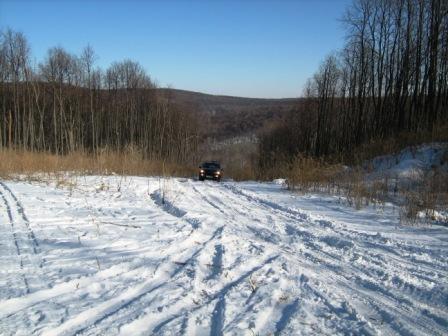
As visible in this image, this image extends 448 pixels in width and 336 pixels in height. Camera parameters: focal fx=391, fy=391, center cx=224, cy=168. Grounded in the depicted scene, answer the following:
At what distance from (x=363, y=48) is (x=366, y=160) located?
2077cm

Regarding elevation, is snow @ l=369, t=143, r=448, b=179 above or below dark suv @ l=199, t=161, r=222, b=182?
above

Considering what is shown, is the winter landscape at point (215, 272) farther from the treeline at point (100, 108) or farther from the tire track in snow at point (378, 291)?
the treeline at point (100, 108)

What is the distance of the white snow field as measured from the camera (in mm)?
3859

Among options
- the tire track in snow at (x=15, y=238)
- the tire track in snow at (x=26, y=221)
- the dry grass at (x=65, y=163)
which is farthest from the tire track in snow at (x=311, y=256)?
the dry grass at (x=65, y=163)

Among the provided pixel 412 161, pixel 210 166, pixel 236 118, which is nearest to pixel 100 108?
pixel 210 166

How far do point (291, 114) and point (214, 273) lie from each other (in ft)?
229

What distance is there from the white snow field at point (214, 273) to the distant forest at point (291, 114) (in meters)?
14.2

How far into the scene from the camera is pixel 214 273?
17.1 feet

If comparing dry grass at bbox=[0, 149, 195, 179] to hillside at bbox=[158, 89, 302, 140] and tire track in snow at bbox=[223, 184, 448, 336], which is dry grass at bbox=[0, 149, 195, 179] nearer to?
tire track in snow at bbox=[223, 184, 448, 336]

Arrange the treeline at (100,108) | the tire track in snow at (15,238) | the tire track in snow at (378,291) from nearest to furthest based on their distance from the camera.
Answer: the tire track in snow at (378,291)
the tire track in snow at (15,238)
the treeline at (100,108)

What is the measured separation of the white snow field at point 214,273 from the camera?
3.86m

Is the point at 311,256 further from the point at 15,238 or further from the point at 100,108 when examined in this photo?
the point at 100,108

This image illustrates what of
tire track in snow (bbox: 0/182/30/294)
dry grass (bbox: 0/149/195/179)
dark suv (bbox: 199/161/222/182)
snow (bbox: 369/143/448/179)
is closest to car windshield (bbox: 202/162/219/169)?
dark suv (bbox: 199/161/222/182)

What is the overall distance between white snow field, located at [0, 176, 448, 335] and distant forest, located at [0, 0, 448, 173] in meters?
14.2
